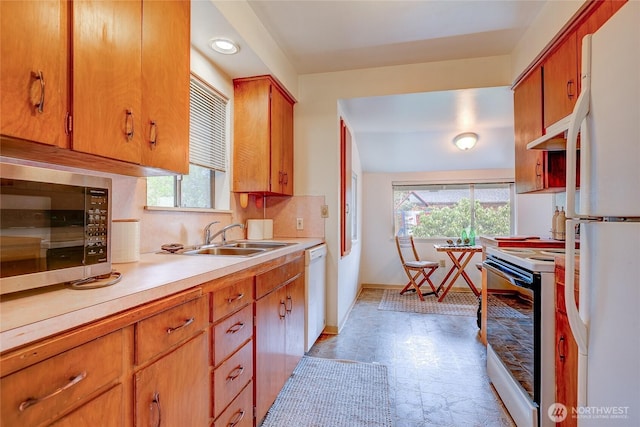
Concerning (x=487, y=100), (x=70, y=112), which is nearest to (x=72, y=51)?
(x=70, y=112)

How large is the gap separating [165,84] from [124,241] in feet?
2.32

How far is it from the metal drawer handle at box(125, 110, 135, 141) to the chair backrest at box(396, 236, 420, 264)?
3.95 metres

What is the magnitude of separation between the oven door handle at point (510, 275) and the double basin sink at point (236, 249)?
1406 mm

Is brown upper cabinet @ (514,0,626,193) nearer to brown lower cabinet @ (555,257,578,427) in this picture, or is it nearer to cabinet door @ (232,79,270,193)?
brown lower cabinet @ (555,257,578,427)

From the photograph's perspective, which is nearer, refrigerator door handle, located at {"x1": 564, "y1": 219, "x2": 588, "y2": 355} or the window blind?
refrigerator door handle, located at {"x1": 564, "y1": 219, "x2": 588, "y2": 355}

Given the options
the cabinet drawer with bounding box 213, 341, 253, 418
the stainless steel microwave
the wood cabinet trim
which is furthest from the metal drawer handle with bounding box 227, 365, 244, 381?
the wood cabinet trim

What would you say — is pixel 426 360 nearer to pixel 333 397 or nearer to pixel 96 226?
pixel 333 397

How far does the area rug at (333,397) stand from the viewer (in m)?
1.67

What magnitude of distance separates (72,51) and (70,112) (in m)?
0.19

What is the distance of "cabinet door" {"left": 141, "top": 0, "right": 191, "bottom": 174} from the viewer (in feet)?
4.09

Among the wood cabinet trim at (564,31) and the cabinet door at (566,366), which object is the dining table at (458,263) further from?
the cabinet door at (566,366)

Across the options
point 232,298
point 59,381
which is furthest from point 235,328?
point 59,381

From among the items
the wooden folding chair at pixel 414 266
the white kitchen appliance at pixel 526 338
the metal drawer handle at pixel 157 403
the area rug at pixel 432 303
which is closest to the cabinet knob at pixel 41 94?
the metal drawer handle at pixel 157 403

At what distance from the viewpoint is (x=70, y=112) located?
0.94 m
